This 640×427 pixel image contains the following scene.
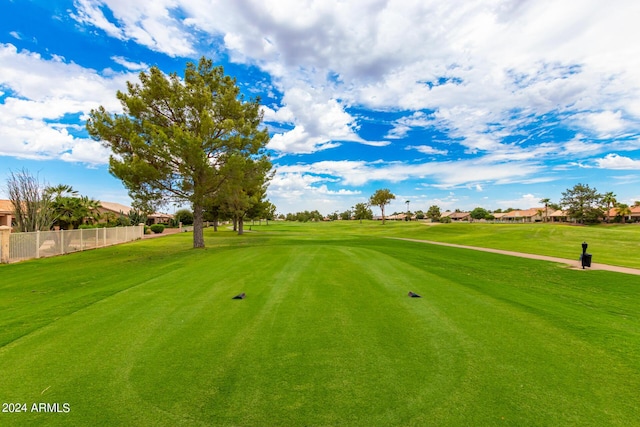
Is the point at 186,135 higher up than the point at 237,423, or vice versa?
the point at 186,135

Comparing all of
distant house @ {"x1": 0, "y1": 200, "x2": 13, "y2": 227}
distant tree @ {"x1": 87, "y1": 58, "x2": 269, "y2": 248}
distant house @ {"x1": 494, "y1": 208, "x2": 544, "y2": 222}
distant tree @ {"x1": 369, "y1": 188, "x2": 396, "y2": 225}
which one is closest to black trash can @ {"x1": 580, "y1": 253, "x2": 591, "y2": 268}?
distant tree @ {"x1": 87, "y1": 58, "x2": 269, "y2": 248}

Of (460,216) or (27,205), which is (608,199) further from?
(27,205)

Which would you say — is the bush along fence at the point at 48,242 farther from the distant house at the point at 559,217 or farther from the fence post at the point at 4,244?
the distant house at the point at 559,217

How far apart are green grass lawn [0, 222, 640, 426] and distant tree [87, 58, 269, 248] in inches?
453

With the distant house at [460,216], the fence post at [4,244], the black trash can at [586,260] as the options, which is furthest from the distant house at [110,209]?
the distant house at [460,216]

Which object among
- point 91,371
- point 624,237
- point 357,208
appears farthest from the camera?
point 357,208

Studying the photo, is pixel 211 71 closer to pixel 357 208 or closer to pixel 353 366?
pixel 353 366

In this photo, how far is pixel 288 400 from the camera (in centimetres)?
330

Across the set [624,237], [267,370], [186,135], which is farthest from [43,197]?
A: [624,237]

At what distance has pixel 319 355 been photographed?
4.35 m

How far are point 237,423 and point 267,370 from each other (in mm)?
992

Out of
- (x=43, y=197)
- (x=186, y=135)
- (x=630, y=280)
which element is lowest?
(x=630, y=280)

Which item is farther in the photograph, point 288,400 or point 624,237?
point 624,237

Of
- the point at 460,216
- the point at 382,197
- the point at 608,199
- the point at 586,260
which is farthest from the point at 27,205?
the point at 460,216
